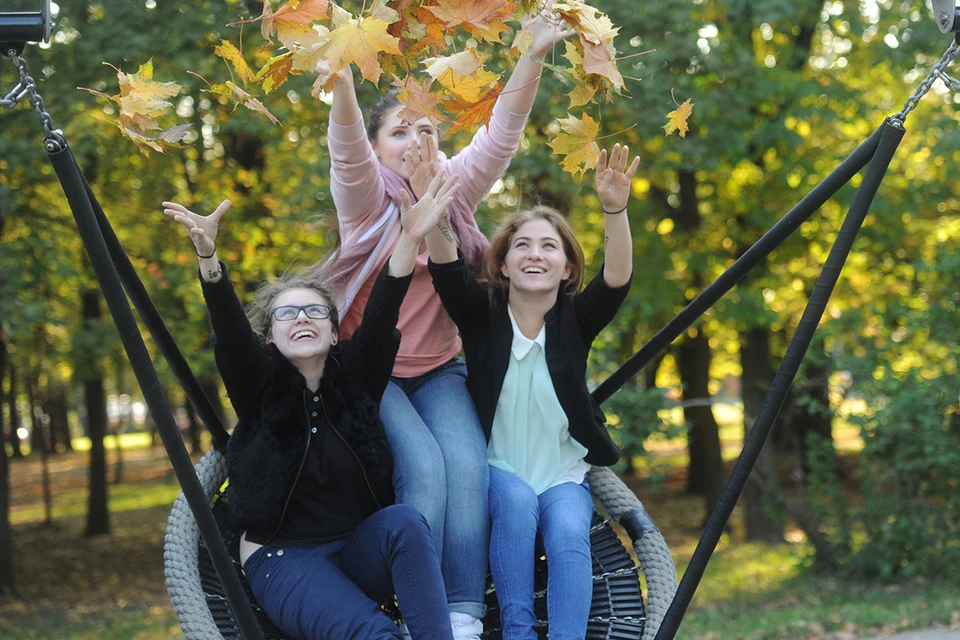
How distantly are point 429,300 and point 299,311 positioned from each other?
0.46 metres

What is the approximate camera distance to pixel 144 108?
2254mm

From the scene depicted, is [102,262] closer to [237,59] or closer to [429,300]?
[237,59]

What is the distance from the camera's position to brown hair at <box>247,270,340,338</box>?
2898mm

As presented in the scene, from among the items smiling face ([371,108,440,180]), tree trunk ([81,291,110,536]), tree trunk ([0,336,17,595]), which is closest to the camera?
smiling face ([371,108,440,180])

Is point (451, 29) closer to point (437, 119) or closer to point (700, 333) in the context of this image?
point (437, 119)

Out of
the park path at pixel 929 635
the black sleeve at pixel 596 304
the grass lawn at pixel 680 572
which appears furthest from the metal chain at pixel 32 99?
the grass lawn at pixel 680 572

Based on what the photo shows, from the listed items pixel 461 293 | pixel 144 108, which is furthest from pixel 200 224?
pixel 461 293

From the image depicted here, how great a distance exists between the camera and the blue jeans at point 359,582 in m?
2.46

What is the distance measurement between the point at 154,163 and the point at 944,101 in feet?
25.0

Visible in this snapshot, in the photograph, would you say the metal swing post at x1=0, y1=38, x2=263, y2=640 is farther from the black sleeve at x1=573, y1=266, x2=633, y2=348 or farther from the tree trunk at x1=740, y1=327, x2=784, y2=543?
the tree trunk at x1=740, y1=327, x2=784, y2=543

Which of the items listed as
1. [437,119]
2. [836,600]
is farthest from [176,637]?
A: [437,119]

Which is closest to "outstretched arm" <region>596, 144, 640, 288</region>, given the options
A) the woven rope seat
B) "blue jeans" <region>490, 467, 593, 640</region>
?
"blue jeans" <region>490, 467, 593, 640</region>

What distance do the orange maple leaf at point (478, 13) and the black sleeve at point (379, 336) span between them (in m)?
0.72

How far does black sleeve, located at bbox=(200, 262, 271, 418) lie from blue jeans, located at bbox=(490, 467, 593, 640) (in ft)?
2.31
